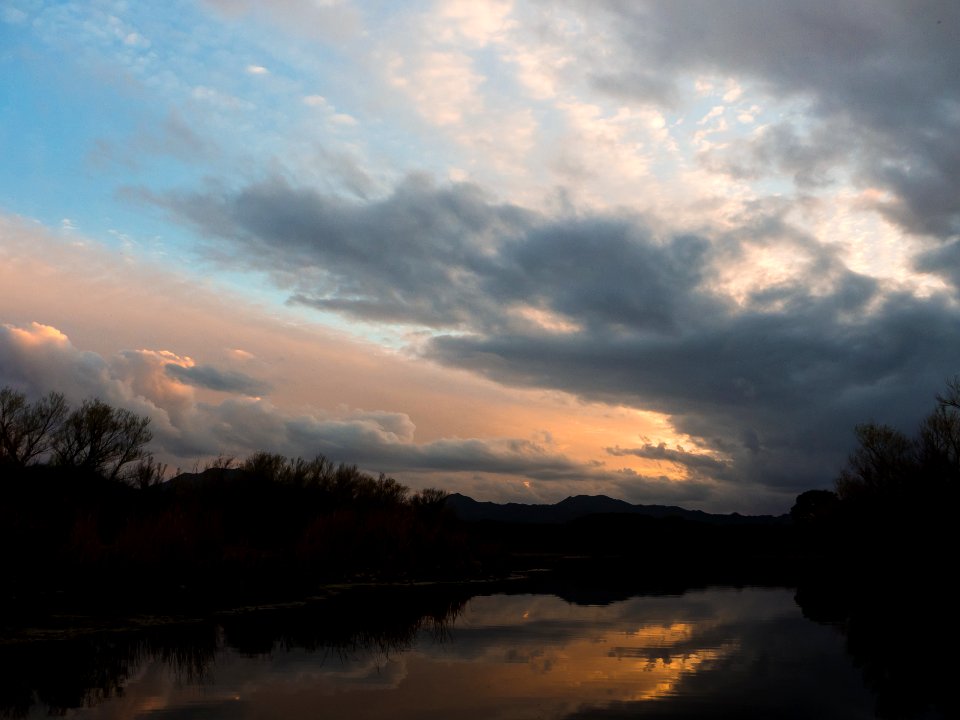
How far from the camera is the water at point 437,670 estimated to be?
38.5ft

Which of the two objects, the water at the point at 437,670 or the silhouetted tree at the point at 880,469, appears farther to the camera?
the silhouetted tree at the point at 880,469

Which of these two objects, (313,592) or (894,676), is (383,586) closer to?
(313,592)

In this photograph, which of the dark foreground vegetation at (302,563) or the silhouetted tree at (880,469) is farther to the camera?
the silhouetted tree at (880,469)

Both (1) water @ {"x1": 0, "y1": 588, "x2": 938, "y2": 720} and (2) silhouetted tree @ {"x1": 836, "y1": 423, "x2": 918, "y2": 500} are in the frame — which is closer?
(1) water @ {"x1": 0, "y1": 588, "x2": 938, "y2": 720}

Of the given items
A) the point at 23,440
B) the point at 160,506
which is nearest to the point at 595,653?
the point at 160,506

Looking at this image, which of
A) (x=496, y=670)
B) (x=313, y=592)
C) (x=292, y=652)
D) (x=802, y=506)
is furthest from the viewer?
(x=802, y=506)

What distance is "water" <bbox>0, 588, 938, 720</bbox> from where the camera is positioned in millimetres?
11734

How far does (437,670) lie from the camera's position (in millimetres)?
14758

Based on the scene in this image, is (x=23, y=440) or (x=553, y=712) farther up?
(x=23, y=440)

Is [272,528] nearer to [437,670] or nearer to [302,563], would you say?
[302,563]

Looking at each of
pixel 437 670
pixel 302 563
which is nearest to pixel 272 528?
pixel 302 563

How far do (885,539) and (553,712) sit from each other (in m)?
42.6

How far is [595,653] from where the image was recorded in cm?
1666

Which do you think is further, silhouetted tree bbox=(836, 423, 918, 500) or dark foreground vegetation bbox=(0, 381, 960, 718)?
silhouetted tree bbox=(836, 423, 918, 500)
